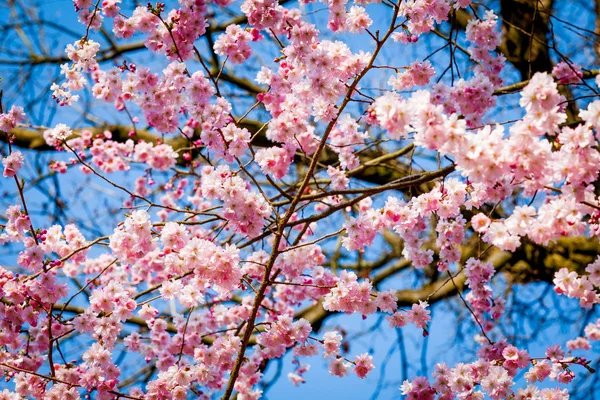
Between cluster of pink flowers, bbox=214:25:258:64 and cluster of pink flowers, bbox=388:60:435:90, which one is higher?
cluster of pink flowers, bbox=214:25:258:64

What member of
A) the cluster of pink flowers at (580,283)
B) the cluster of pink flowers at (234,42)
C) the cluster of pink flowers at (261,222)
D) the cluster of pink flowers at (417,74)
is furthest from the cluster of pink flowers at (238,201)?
the cluster of pink flowers at (580,283)

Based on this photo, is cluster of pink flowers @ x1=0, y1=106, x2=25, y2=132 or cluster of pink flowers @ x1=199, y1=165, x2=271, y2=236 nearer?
cluster of pink flowers @ x1=199, y1=165, x2=271, y2=236

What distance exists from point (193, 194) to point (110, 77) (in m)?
2.42

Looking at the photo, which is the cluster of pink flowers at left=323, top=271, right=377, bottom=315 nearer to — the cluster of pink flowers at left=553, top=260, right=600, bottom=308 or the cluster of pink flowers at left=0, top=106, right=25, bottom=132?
the cluster of pink flowers at left=553, top=260, right=600, bottom=308

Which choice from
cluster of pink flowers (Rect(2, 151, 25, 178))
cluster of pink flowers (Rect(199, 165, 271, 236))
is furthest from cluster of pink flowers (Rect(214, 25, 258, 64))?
cluster of pink flowers (Rect(2, 151, 25, 178))

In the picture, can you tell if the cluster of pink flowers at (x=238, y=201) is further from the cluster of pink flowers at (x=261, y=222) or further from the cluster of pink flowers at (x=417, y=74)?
the cluster of pink flowers at (x=417, y=74)

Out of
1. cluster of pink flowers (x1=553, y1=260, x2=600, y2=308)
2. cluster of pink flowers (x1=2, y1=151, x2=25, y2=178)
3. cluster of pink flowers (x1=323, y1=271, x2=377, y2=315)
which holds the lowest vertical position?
cluster of pink flowers (x1=553, y1=260, x2=600, y2=308)

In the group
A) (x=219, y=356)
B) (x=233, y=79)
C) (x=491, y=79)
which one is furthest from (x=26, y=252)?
(x=233, y=79)

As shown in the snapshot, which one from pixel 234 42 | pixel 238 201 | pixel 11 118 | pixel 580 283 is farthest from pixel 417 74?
pixel 11 118

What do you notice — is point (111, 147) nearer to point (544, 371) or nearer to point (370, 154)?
point (370, 154)

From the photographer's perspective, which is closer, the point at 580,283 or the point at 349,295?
the point at 580,283

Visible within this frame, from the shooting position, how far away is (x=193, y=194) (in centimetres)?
568

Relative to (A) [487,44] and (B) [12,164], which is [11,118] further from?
(A) [487,44]

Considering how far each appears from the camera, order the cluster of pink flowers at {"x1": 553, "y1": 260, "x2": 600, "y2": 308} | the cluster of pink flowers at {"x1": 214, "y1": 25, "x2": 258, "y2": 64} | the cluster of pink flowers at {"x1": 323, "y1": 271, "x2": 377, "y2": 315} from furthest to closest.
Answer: the cluster of pink flowers at {"x1": 214, "y1": 25, "x2": 258, "y2": 64} < the cluster of pink flowers at {"x1": 323, "y1": 271, "x2": 377, "y2": 315} < the cluster of pink flowers at {"x1": 553, "y1": 260, "x2": 600, "y2": 308}
